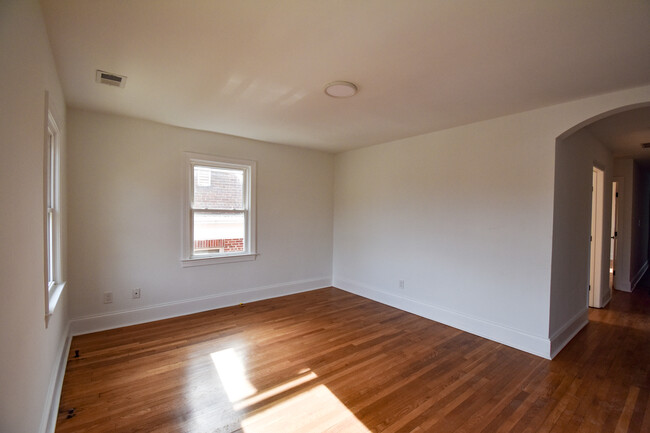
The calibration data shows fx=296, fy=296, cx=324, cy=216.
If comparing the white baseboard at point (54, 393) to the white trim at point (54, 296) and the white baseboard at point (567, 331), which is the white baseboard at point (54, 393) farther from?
the white baseboard at point (567, 331)

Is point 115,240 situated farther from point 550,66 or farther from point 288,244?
point 550,66

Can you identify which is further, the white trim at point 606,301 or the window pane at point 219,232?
the white trim at point 606,301

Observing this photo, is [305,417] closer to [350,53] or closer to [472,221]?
[350,53]

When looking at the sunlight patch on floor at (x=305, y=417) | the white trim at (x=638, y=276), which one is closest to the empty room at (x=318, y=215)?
the sunlight patch on floor at (x=305, y=417)

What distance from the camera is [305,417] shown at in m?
2.03

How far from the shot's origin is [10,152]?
120 cm

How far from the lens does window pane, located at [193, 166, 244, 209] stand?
4016 mm

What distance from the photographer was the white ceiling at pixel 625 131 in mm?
3033

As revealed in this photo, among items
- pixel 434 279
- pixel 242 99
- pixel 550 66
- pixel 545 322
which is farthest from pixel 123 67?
pixel 545 322

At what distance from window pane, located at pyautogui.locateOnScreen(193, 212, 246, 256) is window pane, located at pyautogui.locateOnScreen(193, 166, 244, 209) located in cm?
13

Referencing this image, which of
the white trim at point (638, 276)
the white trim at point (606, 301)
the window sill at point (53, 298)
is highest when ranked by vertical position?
the window sill at point (53, 298)

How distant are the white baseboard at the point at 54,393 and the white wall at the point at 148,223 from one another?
28.5 inches

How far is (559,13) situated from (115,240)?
4.31 m

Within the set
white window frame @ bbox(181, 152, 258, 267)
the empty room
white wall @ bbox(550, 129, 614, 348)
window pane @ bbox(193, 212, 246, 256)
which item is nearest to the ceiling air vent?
the empty room
